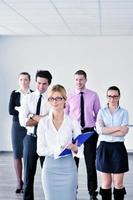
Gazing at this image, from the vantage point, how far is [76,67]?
868cm

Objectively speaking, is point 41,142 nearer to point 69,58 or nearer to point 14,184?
point 14,184

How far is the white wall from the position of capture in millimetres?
8586

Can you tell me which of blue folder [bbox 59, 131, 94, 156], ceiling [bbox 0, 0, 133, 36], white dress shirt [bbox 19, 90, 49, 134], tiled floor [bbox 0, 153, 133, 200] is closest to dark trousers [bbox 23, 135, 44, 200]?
white dress shirt [bbox 19, 90, 49, 134]

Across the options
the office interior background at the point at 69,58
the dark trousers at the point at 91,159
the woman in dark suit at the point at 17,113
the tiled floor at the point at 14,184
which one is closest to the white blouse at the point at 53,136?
the dark trousers at the point at 91,159

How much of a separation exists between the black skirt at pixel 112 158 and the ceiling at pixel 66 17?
191 centimetres

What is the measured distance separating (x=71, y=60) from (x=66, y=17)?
2571mm

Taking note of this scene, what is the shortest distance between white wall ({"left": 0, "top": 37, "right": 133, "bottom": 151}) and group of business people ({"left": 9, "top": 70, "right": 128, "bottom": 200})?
353 cm

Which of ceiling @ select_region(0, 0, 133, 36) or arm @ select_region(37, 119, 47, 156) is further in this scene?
ceiling @ select_region(0, 0, 133, 36)

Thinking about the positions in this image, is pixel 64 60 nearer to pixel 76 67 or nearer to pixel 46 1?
pixel 76 67

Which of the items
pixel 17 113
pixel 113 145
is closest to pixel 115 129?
pixel 113 145

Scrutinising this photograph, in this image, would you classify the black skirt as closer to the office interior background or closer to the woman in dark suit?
the woman in dark suit

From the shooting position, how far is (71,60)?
8.68 m

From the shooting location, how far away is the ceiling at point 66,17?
5.12 meters

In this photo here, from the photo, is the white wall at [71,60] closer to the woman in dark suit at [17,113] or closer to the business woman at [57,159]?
the woman in dark suit at [17,113]
